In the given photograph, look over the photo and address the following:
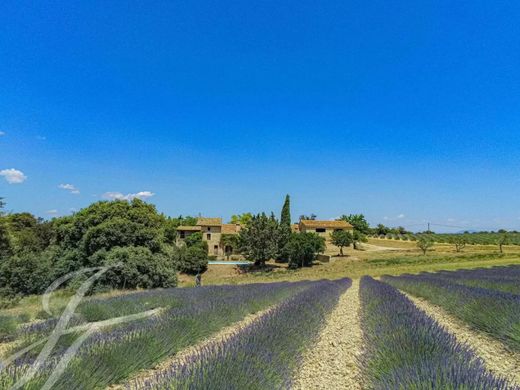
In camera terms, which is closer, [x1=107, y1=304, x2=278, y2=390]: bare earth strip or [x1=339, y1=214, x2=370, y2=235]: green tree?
[x1=107, y1=304, x2=278, y2=390]: bare earth strip

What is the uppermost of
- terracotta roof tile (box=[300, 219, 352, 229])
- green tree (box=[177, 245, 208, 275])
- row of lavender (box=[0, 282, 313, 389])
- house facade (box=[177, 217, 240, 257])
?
terracotta roof tile (box=[300, 219, 352, 229])

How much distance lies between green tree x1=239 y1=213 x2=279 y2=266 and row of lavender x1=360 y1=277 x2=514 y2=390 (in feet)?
112

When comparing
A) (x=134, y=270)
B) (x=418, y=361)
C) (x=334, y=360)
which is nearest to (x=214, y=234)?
(x=134, y=270)

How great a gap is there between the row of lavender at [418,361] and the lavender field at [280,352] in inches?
0.4

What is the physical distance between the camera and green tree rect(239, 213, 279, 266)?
3847 centimetres

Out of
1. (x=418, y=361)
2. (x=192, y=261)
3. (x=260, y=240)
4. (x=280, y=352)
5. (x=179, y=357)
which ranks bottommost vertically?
(x=192, y=261)

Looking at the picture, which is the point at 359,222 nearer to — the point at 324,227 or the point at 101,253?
the point at 324,227

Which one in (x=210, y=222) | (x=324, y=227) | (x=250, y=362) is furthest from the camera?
(x=324, y=227)

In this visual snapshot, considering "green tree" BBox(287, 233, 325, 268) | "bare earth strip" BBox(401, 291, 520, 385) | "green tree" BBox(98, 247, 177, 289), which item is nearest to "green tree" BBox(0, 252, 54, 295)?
"green tree" BBox(98, 247, 177, 289)

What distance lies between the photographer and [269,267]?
130 ft

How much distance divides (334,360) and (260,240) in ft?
115

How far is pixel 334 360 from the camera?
12.6 feet

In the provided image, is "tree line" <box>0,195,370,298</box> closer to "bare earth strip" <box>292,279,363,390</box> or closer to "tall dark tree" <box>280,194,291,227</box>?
"bare earth strip" <box>292,279,363,390</box>

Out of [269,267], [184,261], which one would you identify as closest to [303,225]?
[269,267]
